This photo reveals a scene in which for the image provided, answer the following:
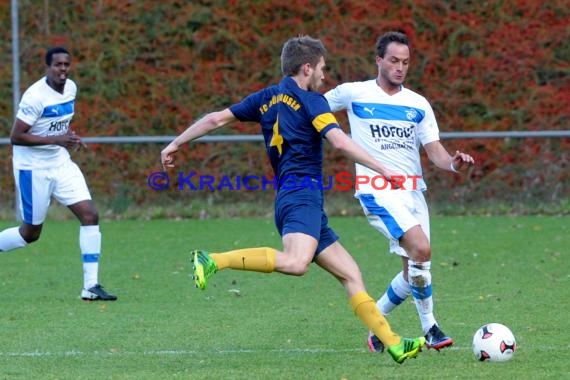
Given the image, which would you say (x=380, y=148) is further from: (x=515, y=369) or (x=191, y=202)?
(x=191, y=202)

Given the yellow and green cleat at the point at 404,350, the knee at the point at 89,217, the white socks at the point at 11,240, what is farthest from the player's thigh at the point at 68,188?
the yellow and green cleat at the point at 404,350

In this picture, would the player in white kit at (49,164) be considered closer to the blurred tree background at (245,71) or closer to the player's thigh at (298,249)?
the player's thigh at (298,249)

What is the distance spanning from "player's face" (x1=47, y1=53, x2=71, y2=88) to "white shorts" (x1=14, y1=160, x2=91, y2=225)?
76cm

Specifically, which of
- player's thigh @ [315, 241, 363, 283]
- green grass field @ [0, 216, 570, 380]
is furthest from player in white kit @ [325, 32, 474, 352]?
player's thigh @ [315, 241, 363, 283]

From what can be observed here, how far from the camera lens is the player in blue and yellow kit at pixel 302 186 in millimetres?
6445

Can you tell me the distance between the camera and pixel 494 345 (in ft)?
21.3

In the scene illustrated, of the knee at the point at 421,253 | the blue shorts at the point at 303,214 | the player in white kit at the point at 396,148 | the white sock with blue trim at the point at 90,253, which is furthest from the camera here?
the white sock with blue trim at the point at 90,253

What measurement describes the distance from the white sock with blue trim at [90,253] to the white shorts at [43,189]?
305 millimetres

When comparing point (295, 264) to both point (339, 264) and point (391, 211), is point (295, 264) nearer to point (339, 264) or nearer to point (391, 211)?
point (339, 264)

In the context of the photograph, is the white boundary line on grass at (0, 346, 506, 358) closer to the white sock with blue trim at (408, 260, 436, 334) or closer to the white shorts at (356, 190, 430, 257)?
the white sock with blue trim at (408, 260, 436, 334)

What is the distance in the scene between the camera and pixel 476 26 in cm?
1836

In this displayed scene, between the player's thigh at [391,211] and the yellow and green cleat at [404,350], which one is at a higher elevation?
the player's thigh at [391,211]

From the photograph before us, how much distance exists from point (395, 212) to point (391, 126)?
23.4 inches

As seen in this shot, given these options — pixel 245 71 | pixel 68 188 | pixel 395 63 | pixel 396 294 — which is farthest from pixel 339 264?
pixel 245 71
